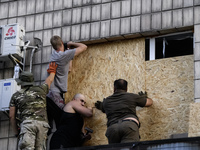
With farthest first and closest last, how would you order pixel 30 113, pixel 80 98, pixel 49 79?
1. pixel 80 98
2. pixel 49 79
3. pixel 30 113

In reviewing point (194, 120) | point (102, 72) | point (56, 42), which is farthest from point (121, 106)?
point (56, 42)

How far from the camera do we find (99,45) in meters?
11.7

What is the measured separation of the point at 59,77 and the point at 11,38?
1398mm

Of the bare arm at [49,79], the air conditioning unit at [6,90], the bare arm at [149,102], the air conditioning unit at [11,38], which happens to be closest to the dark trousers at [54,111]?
the bare arm at [49,79]

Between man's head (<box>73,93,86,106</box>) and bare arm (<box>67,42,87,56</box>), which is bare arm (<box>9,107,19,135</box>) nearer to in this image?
man's head (<box>73,93,86,106</box>)

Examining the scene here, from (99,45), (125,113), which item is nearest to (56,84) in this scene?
(99,45)

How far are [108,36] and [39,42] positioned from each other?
153cm

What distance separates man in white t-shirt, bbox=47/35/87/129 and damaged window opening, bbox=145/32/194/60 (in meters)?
1.29

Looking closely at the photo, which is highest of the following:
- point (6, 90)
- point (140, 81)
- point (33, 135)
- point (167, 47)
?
point (167, 47)

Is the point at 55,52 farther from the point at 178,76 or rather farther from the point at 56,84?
the point at 178,76

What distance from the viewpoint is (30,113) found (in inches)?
411

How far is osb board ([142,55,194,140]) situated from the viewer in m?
10.5

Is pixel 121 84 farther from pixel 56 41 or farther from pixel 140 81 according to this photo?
pixel 56 41

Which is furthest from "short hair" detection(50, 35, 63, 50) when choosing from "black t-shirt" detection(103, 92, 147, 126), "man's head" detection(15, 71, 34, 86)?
"black t-shirt" detection(103, 92, 147, 126)
